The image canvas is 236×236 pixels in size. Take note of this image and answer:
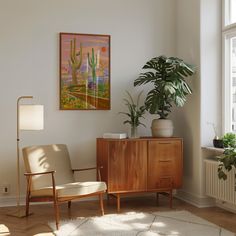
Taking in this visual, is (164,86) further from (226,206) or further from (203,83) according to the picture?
(226,206)

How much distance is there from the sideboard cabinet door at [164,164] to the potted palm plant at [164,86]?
0.63 ft

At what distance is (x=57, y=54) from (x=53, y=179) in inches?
71.8

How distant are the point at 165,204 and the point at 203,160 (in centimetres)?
75

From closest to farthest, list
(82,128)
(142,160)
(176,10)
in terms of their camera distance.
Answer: (142,160) < (82,128) < (176,10)

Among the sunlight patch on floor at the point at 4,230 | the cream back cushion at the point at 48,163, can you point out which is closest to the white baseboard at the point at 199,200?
the cream back cushion at the point at 48,163

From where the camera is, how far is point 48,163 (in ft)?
15.6

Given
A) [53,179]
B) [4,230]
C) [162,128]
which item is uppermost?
[162,128]

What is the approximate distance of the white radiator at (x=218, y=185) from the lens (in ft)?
14.9

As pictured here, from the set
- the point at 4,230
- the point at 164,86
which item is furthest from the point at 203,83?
the point at 4,230

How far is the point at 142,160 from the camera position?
491cm

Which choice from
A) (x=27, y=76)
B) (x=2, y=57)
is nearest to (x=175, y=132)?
(x=27, y=76)

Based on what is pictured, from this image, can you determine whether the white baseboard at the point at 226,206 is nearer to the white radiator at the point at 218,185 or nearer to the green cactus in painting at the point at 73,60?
the white radiator at the point at 218,185

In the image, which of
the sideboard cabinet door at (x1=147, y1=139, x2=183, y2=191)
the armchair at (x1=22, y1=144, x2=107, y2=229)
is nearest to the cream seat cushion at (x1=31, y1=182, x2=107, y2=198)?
the armchair at (x1=22, y1=144, x2=107, y2=229)

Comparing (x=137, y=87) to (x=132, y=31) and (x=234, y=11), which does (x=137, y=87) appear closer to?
(x=132, y=31)
